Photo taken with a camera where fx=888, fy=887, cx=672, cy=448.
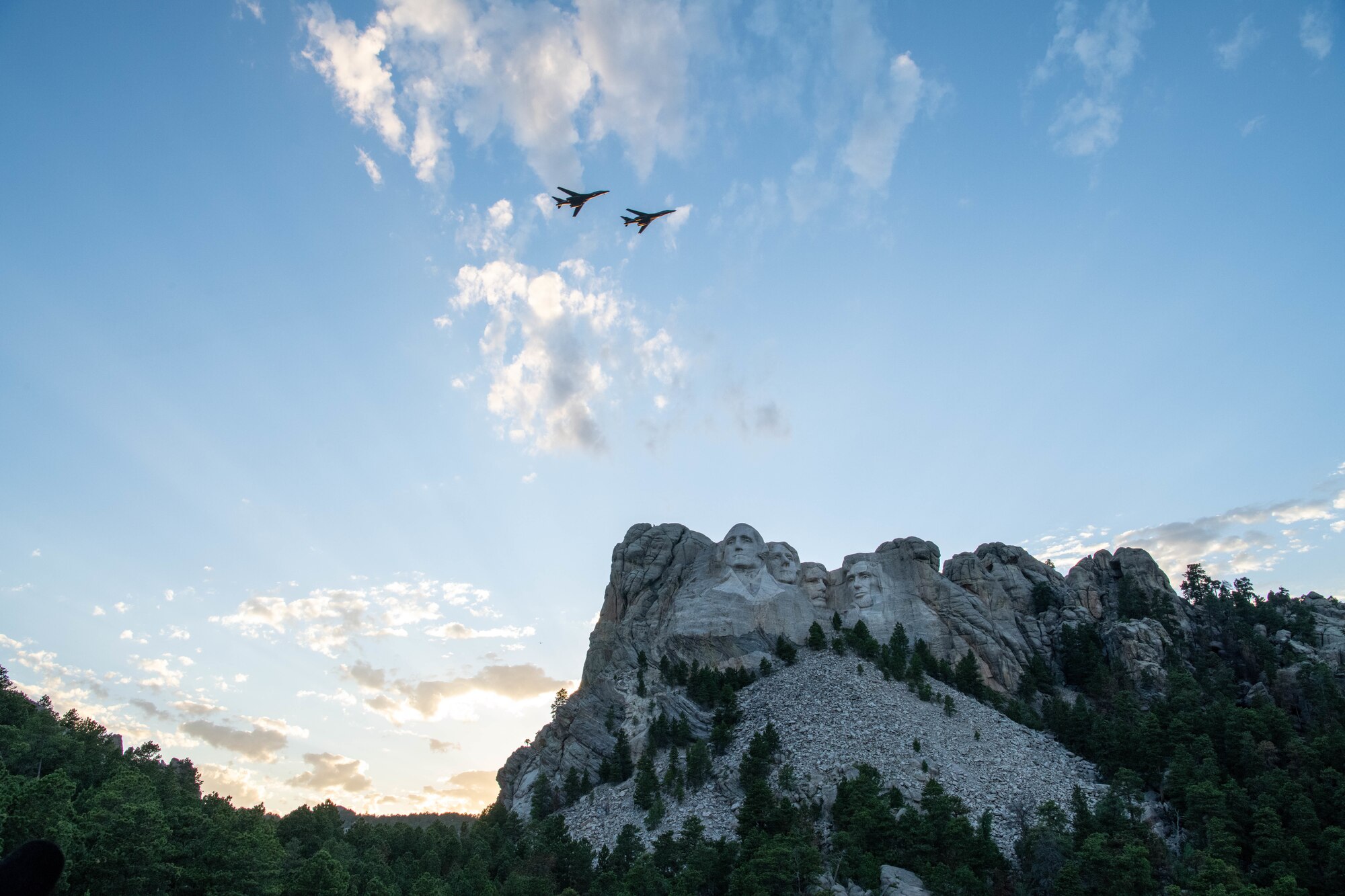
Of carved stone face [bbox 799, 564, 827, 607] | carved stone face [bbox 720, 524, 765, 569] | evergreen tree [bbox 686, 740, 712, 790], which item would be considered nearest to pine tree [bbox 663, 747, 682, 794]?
evergreen tree [bbox 686, 740, 712, 790]

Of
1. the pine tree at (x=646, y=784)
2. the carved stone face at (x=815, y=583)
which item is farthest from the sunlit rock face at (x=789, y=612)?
the pine tree at (x=646, y=784)

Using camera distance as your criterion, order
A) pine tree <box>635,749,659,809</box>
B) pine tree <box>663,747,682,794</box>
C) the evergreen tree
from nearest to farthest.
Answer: pine tree <box>635,749,659,809</box> < the evergreen tree < pine tree <box>663,747,682,794</box>

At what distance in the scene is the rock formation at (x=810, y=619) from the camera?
289 ft

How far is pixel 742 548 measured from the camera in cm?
11062

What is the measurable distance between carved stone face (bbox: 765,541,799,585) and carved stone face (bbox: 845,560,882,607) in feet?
24.3

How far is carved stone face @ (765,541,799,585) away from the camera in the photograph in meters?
111

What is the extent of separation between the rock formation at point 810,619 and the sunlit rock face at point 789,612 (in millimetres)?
178

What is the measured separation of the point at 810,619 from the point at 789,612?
129 inches

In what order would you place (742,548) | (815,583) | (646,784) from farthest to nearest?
1. (815,583)
2. (742,548)
3. (646,784)

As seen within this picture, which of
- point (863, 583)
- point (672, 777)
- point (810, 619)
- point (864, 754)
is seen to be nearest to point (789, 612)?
point (810, 619)

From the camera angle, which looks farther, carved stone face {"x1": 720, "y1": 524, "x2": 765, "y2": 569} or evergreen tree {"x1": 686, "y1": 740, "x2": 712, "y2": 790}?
carved stone face {"x1": 720, "y1": 524, "x2": 765, "y2": 569}

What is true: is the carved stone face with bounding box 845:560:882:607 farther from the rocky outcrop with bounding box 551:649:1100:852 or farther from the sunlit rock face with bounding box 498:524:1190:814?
the rocky outcrop with bounding box 551:649:1100:852

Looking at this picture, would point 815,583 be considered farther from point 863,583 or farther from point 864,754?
point 864,754

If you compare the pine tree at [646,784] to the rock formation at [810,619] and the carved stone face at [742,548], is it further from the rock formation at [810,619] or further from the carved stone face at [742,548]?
the carved stone face at [742,548]
